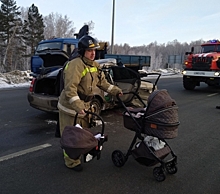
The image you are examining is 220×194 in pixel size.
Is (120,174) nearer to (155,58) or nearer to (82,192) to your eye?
(82,192)

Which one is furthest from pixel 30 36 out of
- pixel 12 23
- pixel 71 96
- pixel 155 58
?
pixel 155 58

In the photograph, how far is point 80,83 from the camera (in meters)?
3.04

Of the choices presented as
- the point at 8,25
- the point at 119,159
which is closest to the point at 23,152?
the point at 119,159

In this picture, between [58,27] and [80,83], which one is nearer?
[80,83]

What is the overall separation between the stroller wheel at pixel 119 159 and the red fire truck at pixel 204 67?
30.4ft

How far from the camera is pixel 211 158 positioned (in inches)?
150

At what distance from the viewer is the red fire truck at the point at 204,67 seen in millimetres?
11125

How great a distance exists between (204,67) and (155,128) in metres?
9.74

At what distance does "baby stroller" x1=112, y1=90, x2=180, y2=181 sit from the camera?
2.77m

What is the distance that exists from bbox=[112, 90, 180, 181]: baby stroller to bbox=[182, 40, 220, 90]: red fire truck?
9.20m

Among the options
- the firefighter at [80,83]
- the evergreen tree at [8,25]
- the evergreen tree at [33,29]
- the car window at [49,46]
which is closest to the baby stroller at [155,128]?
the firefighter at [80,83]

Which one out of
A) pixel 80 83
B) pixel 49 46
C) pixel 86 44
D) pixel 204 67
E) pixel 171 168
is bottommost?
pixel 171 168

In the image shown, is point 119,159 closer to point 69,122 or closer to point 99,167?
point 99,167

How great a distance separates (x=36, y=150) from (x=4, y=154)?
49 centimetres
